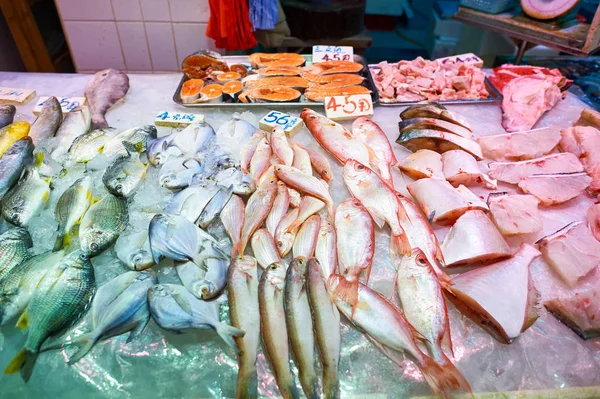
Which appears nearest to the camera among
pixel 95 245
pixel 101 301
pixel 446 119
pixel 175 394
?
pixel 175 394

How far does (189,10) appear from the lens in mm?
3936

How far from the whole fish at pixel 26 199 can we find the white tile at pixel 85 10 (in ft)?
9.16

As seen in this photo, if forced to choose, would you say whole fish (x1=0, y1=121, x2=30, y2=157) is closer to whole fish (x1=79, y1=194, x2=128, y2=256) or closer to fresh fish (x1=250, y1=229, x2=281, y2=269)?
whole fish (x1=79, y1=194, x2=128, y2=256)

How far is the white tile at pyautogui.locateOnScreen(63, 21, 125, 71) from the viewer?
4.09 m

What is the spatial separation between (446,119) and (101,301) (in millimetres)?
2057

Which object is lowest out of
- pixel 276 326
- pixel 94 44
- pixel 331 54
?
pixel 94 44

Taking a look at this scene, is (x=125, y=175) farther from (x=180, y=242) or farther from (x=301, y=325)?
(x=301, y=325)

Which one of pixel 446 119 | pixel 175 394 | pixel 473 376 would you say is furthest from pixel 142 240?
pixel 446 119

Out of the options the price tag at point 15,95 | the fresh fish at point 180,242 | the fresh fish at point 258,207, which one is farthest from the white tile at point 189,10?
the fresh fish at point 180,242

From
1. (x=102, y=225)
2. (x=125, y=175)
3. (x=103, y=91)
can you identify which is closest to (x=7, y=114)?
(x=103, y=91)

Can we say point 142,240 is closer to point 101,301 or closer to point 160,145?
point 101,301

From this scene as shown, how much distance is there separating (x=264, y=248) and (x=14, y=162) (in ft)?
4.49

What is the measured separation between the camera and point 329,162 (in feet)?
7.15

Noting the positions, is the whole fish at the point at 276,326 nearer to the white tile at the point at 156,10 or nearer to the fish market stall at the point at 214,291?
the fish market stall at the point at 214,291
